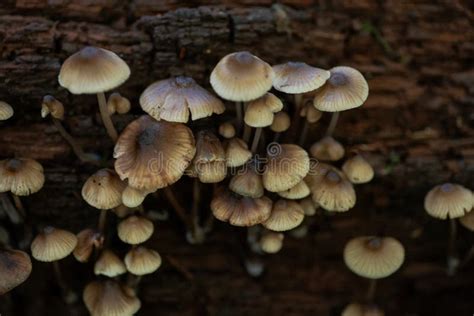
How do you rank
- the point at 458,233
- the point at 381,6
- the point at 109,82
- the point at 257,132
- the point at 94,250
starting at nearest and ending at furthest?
the point at 109,82 < the point at 257,132 < the point at 94,250 < the point at 381,6 < the point at 458,233

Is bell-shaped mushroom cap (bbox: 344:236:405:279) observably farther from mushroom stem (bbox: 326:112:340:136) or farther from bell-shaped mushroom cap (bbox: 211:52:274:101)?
bell-shaped mushroom cap (bbox: 211:52:274:101)

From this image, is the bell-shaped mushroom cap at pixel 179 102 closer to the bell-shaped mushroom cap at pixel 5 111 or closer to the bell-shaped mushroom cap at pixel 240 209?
the bell-shaped mushroom cap at pixel 240 209

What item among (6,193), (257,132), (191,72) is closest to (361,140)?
(257,132)

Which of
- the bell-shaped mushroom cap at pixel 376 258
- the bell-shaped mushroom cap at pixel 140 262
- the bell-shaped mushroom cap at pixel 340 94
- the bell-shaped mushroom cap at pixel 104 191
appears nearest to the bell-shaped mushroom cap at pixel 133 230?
the bell-shaped mushroom cap at pixel 140 262

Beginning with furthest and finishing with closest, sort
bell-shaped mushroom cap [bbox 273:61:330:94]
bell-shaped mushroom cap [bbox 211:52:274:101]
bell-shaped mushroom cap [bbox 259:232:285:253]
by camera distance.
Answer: bell-shaped mushroom cap [bbox 259:232:285:253] → bell-shaped mushroom cap [bbox 273:61:330:94] → bell-shaped mushroom cap [bbox 211:52:274:101]

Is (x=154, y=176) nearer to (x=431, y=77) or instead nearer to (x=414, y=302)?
(x=431, y=77)

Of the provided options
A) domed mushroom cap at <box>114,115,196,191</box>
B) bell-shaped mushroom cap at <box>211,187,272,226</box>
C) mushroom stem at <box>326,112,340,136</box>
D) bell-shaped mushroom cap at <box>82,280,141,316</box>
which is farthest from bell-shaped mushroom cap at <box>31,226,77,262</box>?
mushroom stem at <box>326,112,340,136</box>

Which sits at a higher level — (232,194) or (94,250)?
(232,194)
